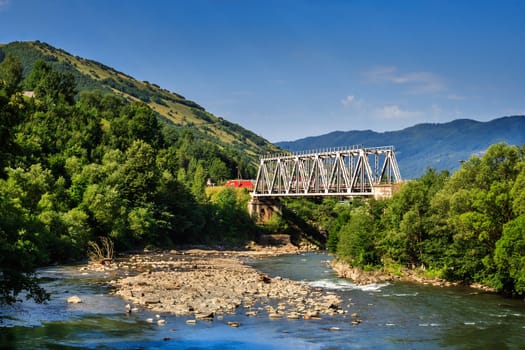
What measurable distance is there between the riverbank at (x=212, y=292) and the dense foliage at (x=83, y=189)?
349 inches

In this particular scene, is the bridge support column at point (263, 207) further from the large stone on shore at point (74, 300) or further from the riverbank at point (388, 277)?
the large stone on shore at point (74, 300)

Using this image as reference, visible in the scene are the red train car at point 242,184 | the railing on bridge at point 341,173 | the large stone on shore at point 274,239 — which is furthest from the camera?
the red train car at point 242,184

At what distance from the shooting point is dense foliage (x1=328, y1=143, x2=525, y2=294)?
49.8 meters

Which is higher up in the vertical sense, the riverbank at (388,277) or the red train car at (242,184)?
the red train car at (242,184)

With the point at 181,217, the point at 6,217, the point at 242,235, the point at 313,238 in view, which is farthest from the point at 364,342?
the point at 313,238

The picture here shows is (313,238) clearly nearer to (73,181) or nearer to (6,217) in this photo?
(73,181)

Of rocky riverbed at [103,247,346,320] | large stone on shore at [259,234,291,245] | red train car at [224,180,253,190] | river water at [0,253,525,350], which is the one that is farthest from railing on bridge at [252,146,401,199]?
river water at [0,253,525,350]

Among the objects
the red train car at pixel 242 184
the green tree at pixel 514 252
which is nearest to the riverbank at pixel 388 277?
the green tree at pixel 514 252

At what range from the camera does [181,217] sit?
10881cm

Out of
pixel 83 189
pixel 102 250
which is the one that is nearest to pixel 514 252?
pixel 102 250

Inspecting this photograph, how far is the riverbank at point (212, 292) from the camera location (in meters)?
43.7

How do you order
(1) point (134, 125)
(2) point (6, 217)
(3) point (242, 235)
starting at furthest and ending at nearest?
(1) point (134, 125) < (3) point (242, 235) < (2) point (6, 217)

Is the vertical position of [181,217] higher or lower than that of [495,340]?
higher

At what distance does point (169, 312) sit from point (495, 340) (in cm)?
2183
